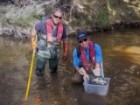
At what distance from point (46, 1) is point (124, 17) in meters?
3.10

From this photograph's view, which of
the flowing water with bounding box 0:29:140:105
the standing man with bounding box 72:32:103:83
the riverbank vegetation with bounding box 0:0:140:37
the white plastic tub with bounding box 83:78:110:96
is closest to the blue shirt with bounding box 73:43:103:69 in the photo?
the standing man with bounding box 72:32:103:83

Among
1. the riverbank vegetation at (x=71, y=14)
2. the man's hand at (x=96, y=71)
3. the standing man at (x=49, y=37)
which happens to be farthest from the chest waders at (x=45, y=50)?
the riverbank vegetation at (x=71, y=14)

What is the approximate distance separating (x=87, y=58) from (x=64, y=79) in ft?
3.99

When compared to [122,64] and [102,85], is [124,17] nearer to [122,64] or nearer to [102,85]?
[122,64]

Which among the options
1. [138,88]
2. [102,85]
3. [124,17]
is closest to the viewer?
[102,85]

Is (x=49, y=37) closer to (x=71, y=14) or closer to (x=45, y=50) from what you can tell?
(x=45, y=50)

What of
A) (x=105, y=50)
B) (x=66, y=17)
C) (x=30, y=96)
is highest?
(x=66, y=17)

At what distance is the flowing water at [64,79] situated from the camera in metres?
7.68

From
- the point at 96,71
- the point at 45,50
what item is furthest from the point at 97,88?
the point at 45,50

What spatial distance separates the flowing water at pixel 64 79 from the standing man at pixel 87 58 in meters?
0.48

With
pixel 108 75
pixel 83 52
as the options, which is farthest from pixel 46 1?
pixel 83 52

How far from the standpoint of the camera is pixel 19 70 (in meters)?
9.64

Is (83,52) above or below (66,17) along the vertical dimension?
below

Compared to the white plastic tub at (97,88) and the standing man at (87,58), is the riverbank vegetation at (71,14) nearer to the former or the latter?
the standing man at (87,58)
